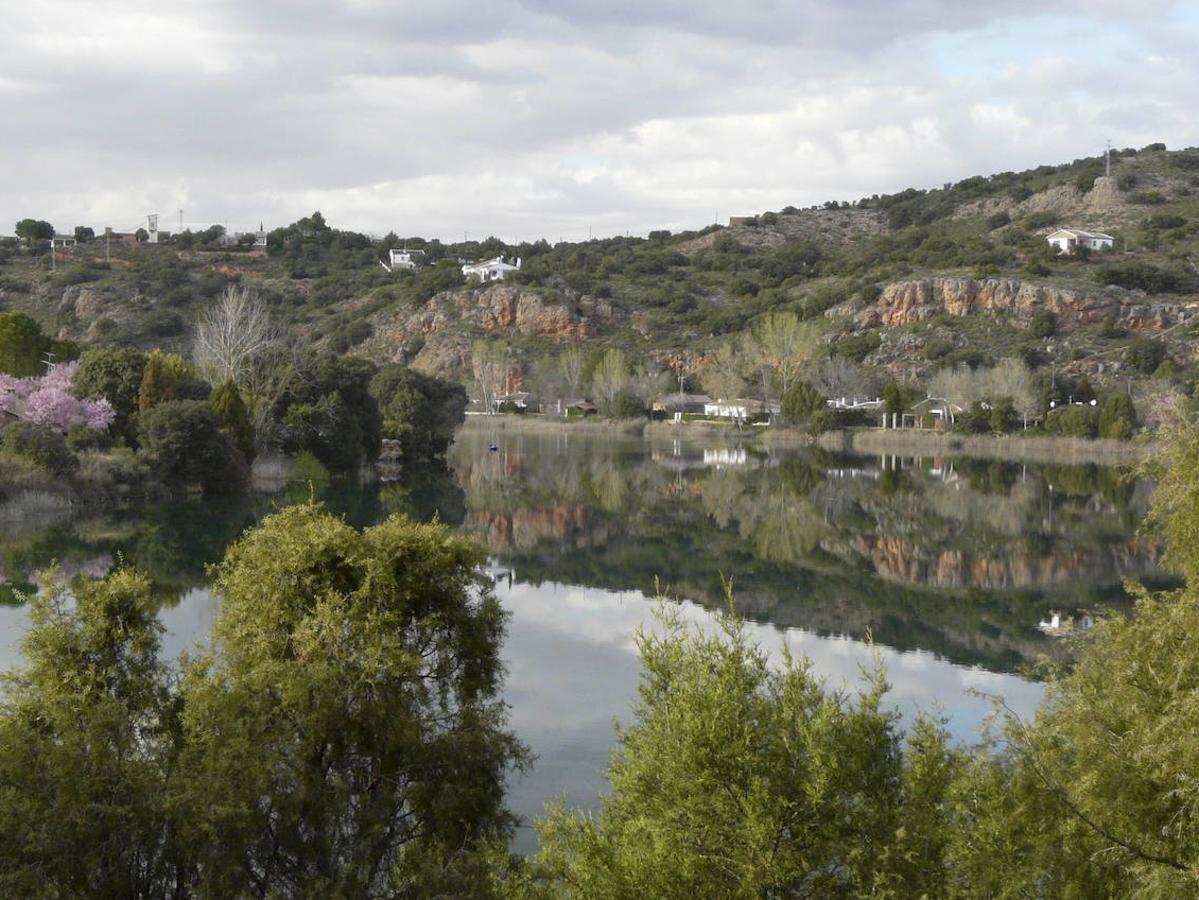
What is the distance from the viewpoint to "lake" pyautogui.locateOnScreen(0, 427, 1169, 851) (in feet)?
62.5

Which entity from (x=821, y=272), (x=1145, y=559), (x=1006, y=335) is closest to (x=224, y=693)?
(x=1145, y=559)

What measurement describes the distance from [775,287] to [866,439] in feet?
131

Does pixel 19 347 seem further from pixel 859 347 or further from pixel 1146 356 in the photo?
pixel 1146 356

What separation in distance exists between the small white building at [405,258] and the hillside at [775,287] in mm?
2154

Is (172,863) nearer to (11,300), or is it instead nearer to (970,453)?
(970,453)

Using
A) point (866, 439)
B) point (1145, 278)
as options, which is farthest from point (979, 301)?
point (866, 439)

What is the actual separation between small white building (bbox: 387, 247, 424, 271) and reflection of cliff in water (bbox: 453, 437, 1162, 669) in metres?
74.0

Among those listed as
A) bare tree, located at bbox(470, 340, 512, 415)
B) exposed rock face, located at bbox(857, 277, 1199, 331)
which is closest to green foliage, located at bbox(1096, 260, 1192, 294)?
exposed rock face, located at bbox(857, 277, 1199, 331)

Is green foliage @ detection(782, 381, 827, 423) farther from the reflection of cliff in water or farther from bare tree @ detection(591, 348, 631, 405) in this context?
the reflection of cliff in water

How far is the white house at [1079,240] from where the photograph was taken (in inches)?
3981

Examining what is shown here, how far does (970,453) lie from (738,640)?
64070 mm

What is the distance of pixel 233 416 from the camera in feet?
144

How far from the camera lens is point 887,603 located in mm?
27281

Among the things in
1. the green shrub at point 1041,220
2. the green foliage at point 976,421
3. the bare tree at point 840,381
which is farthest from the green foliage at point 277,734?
the green shrub at point 1041,220
